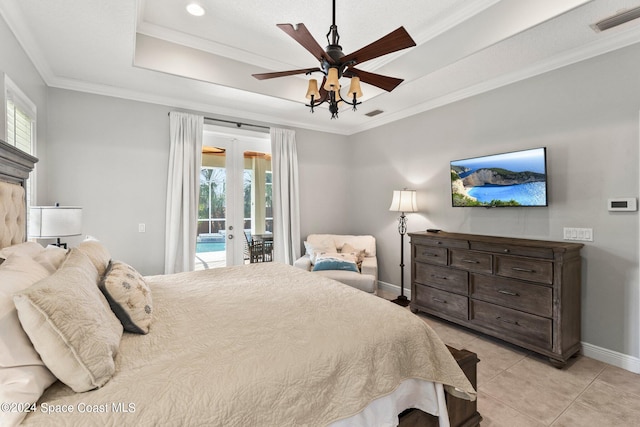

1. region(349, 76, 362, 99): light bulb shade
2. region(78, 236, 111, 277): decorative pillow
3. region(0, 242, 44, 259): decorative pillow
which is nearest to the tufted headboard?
region(0, 242, 44, 259): decorative pillow

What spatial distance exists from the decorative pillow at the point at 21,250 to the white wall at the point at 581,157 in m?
3.91

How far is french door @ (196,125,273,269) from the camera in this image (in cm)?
413

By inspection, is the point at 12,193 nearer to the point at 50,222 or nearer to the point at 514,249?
the point at 50,222

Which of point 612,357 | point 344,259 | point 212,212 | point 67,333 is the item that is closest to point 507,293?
point 612,357

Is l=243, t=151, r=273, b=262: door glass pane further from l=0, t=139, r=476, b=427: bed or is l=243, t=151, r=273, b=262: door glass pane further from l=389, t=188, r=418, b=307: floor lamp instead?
l=0, t=139, r=476, b=427: bed

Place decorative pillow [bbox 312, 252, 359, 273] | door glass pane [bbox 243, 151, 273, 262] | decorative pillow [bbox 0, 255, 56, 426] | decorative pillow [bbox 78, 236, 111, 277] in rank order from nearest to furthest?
decorative pillow [bbox 0, 255, 56, 426] < decorative pillow [bbox 78, 236, 111, 277] < decorative pillow [bbox 312, 252, 359, 273] < door glass pane [bbox 243, 151, 273, 262]

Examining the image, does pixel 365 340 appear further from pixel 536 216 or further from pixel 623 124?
pixel 623 124

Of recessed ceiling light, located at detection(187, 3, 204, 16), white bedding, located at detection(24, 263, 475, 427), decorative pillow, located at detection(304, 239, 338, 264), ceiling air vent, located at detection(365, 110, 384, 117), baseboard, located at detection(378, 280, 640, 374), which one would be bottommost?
baseboard, located at detection(378, 280, 640, 374)

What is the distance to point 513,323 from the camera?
2787 millimetres

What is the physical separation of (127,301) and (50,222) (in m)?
1.52

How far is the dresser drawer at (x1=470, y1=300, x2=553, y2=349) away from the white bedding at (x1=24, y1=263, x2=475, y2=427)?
1587 mm

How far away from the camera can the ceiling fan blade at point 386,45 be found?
5.61 ft

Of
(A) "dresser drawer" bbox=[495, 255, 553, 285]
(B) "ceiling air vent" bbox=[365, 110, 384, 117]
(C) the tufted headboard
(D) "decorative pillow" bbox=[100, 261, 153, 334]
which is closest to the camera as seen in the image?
(D) "decorative pillow" bbox=[100, 261, 153, 334]

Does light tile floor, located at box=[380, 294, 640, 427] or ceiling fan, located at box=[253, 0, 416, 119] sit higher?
ceiling fan, located at box=[253, 0, 416, 119]
